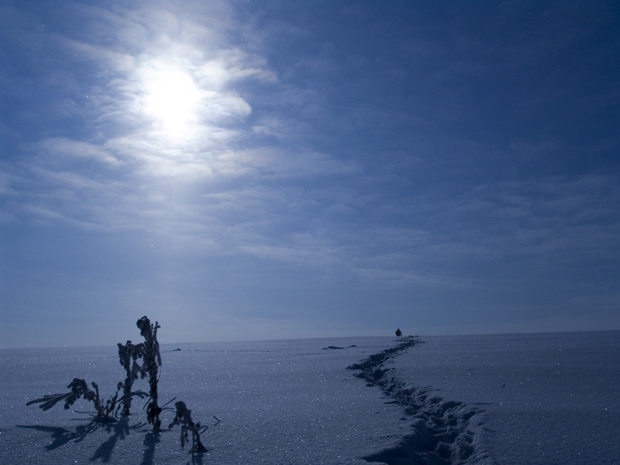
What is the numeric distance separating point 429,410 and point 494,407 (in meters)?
0.79

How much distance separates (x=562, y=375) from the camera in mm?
7977

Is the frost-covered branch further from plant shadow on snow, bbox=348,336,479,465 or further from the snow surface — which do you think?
plant shadow on snow, bbox=348,336,479,465

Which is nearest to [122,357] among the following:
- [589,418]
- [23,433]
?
[23,433]

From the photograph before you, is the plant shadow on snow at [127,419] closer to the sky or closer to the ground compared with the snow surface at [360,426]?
closer to the sky

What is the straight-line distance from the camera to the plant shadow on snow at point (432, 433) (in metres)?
3.67

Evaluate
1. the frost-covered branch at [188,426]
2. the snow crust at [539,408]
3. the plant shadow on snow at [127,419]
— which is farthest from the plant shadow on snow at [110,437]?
the snow crust at [539,408]

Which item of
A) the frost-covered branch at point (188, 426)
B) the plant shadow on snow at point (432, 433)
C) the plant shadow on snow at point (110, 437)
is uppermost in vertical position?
the frost-covered branch at point (188, 426)

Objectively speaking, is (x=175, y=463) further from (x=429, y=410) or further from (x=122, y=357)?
(x=429, y=410)

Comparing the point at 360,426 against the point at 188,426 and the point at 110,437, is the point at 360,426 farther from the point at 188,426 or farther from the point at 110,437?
the point at 110,437

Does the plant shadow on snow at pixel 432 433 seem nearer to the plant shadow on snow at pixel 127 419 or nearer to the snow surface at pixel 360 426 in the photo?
the snow surface at pixel 360 426

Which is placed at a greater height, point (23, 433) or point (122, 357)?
point (122, 357)

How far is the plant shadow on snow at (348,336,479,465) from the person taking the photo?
367 centimetres

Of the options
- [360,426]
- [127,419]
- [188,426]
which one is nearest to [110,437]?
[127,419]

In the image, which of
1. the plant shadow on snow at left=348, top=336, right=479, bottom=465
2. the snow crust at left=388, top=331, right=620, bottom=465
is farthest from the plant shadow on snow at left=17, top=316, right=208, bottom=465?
the snow crust at left=388, top=331, right=620, bottom=465
